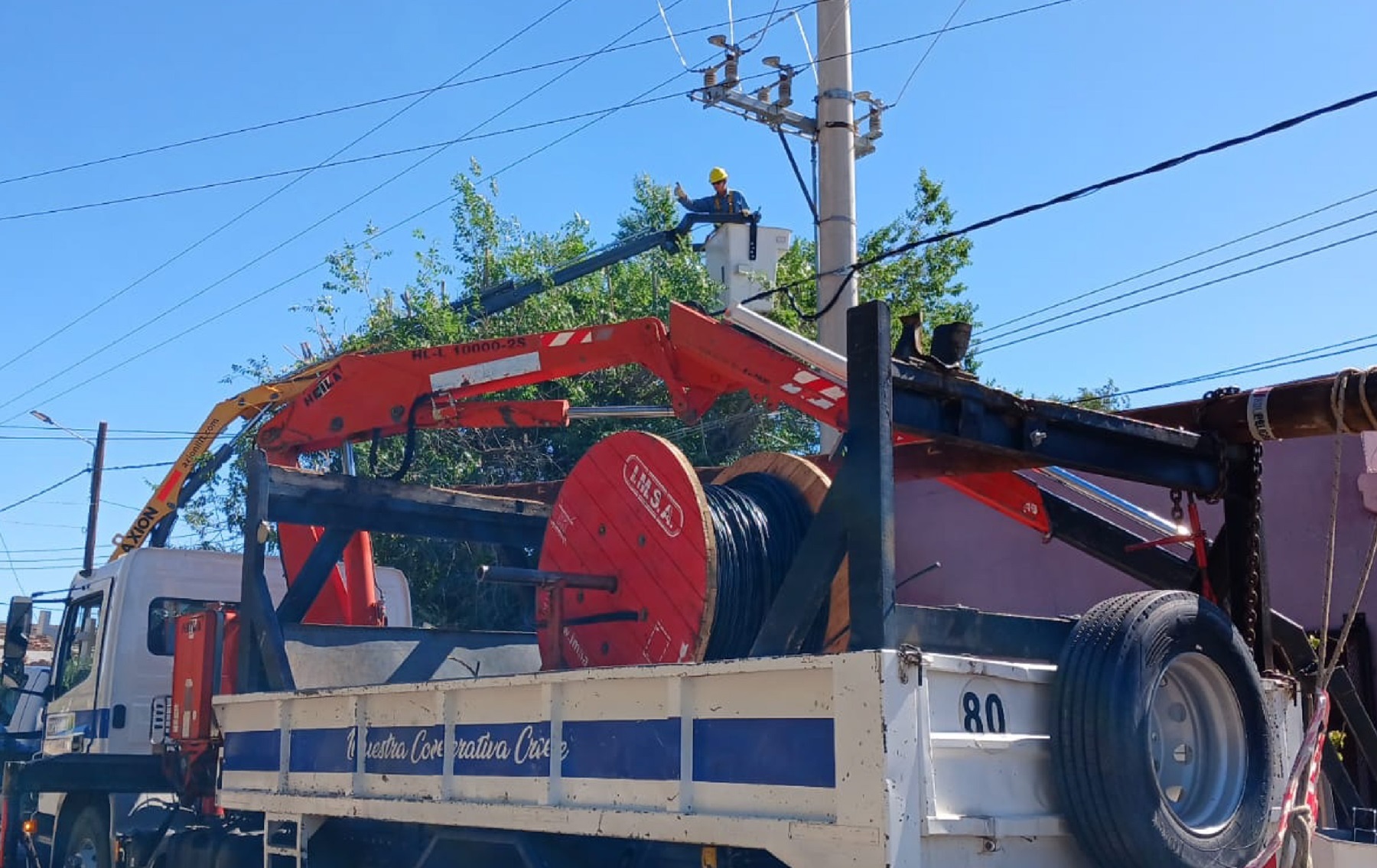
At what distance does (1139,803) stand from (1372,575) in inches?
317

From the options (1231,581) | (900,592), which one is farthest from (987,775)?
(900,592)

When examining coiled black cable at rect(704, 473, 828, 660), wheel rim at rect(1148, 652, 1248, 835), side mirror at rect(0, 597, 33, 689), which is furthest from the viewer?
side mirror at rect(0, 597, 33, 689)

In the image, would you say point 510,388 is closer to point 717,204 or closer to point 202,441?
point 202,441

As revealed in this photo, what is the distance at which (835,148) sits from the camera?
45.2 feet

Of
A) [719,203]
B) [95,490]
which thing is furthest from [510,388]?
[95,490]

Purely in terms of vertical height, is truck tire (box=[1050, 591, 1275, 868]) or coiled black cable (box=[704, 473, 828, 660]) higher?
coiled black cable (box=[704, 473, 828, 660])

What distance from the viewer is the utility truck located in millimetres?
4039

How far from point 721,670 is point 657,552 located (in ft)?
6.56

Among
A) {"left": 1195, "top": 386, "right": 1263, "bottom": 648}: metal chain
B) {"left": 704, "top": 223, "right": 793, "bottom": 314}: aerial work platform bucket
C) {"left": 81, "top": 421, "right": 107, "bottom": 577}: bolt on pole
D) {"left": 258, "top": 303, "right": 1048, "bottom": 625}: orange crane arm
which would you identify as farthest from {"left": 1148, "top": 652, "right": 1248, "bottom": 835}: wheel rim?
{"left": 81, "top": 421, "right": 107, "bottom": 577}: bolt on pole

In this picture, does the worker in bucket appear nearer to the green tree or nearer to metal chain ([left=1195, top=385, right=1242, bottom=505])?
the green tree

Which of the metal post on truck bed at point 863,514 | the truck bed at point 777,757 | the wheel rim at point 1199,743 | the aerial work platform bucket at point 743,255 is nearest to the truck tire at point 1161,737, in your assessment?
the wheel rim at point 1199,743

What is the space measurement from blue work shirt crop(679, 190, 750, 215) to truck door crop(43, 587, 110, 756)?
13999mm

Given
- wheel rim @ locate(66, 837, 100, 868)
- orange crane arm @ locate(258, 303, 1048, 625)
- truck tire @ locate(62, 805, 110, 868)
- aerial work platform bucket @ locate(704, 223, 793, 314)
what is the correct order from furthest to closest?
1. aerial work platform bucket @ locate(704, 223, 793, 314)
2. wheel rim @ locate(66, 837, 100, 868)
3. truck tire @ locate(62, 805, 110, 868)
4. orange crane arm @ locate(258, 303, 1048, 625)

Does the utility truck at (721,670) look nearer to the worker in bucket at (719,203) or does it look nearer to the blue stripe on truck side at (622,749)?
the blue stripe on truck side at (622,749)
